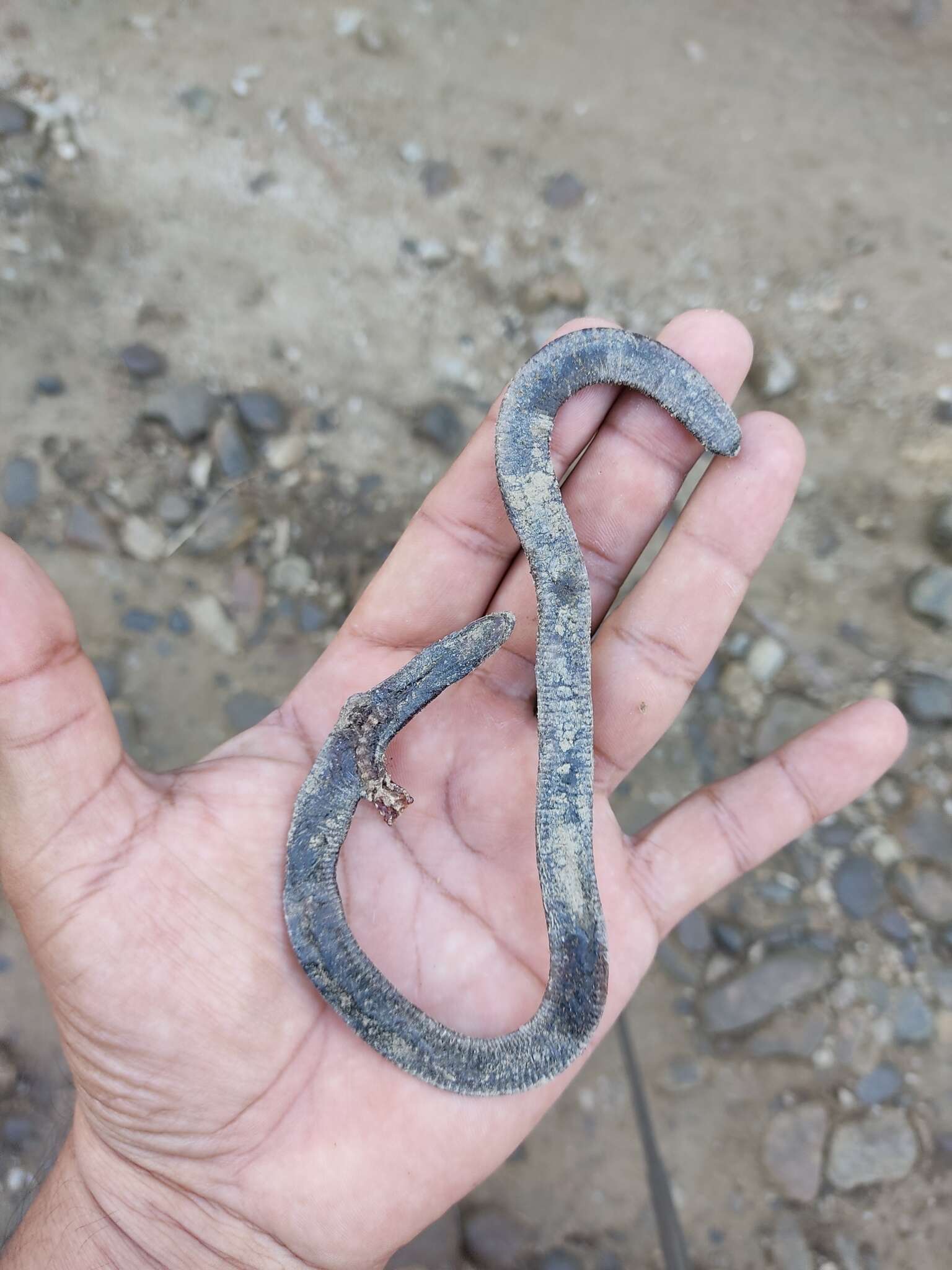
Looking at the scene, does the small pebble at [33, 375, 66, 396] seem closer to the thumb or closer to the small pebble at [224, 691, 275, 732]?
the small pebble at [224, 691, 275, 732]

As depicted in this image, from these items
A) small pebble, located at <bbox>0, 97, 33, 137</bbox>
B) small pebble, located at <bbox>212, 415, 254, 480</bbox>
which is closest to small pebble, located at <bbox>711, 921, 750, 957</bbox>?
small pebble, located at <bbox>212, 415, 254, 480</bbox>

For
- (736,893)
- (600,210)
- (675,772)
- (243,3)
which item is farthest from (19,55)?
(736,893)

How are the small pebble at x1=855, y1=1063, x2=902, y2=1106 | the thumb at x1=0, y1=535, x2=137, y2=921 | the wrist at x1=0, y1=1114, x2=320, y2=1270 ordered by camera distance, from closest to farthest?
1. the thumb at x1=0, y1=535, x2=137, y2=921
2. the wrist at x1=0, y1=1114, x2=320, y2=1270
3. the small pebble at x1=855, y1=1063, x2=902, y2=1106

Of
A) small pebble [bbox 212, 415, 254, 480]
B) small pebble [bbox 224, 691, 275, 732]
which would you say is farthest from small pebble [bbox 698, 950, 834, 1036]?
small pebble [bbox 212, 415, 254, 480]

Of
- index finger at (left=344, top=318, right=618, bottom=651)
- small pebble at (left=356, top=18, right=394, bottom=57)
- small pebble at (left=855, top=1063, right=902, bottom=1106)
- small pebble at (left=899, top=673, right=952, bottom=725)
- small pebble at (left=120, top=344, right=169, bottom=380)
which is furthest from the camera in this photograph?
small pebble at (left=356, top=18, right=394, bottom=57)

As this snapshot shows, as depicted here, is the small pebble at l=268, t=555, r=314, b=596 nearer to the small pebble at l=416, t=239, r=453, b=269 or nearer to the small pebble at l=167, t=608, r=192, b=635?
the small pebble at l=167, t=608, r=192, b=635

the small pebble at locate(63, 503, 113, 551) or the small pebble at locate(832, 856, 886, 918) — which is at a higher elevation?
the small pebble at locate(832, 856, 886, 918)

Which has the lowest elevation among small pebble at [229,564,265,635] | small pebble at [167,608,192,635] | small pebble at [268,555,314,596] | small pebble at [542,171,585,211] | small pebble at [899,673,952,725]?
small pebble at [167,608,192,635]

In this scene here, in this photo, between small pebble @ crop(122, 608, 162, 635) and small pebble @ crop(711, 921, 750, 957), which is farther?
small pebble @ crop(122, 608, 162, 635)

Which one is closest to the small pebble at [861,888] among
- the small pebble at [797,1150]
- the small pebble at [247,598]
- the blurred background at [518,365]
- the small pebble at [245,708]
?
the blurred background at [518,365]
